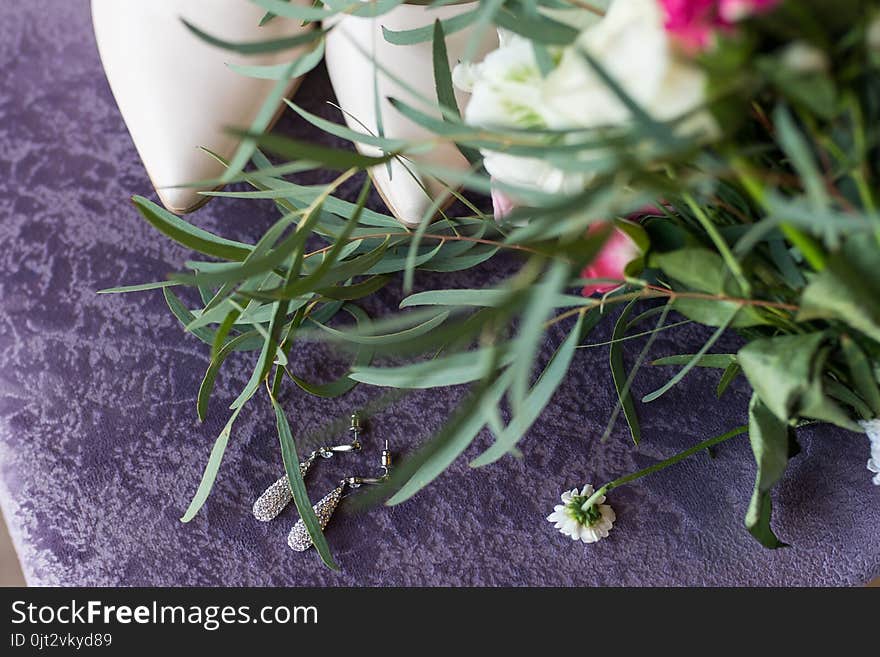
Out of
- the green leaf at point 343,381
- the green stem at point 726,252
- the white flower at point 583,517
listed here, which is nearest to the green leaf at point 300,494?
the green leaf at point 343,381

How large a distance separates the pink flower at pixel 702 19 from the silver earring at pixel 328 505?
0.31 meters

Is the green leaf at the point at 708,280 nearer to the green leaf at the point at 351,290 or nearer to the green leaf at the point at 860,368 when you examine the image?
the green leaf at the point at 860,368

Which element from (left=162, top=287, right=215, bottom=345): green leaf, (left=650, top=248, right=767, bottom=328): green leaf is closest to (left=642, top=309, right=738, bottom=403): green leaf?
(left=650, top=248, right=767, bottom=328): green leaf

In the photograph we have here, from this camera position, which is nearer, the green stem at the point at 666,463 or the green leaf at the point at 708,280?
the green leaf at the point at 708,280

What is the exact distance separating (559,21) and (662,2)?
0.07m

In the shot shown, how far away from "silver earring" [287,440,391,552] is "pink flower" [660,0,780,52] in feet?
1.01

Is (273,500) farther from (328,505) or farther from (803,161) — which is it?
(803,161)

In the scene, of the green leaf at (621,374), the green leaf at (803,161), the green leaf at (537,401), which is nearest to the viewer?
the green leaf at (803,161)

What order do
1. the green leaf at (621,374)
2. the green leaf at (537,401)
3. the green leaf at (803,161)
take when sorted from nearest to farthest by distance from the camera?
the green leaf at (803,161)
the green leaf at (537,401)
the green leaf at (621,374)

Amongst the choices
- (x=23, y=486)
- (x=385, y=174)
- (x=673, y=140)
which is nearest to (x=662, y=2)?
(x=673, y=140)

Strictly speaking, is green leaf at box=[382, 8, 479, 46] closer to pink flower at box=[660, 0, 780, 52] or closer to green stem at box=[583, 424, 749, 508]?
pink flower at box=[660, 0, 780, 52]

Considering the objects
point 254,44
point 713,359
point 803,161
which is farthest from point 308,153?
point 713,359

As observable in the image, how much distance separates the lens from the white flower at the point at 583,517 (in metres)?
0.45

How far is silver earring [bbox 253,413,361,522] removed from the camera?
0.47m
